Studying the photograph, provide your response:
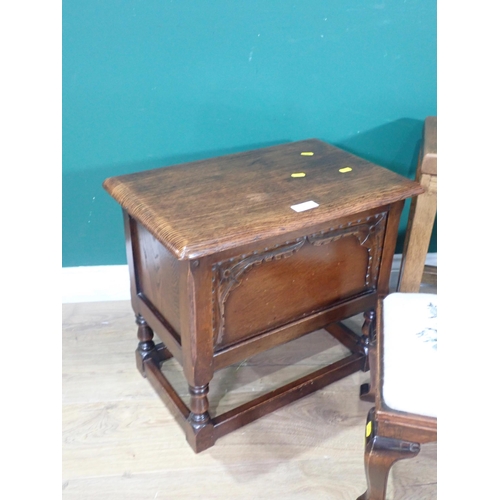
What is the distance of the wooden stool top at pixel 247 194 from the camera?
44.7 inches

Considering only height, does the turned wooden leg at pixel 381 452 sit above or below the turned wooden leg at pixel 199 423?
above

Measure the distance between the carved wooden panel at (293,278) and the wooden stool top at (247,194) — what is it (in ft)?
0.26

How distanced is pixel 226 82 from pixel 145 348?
0.79m

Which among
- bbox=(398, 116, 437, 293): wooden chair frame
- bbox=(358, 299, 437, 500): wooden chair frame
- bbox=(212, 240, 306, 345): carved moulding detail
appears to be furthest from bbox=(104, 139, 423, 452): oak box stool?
bbox=(358, 299, 437, 500): wooden chair frame

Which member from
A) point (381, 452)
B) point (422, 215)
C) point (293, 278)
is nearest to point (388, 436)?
point (381, 452)

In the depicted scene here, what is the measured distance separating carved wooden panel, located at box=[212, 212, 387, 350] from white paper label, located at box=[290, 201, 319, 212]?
0.08m

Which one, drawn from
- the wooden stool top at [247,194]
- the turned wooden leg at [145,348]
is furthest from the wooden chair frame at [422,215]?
the turned wooden leg at [145,348]

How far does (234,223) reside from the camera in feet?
3.78

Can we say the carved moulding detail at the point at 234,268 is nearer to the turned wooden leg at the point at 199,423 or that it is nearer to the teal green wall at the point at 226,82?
the turned wooden leg at the point at 199,423

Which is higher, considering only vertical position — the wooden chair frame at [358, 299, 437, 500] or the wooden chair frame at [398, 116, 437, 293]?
the wooden chair frame at [398, 116, 437, 293]

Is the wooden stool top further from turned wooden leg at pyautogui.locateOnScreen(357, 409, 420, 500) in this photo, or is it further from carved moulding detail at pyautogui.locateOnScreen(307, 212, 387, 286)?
turned wooden leg at pyautogui.locateOnScreen(357, 409, 420, 500)

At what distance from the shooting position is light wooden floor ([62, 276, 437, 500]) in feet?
4.25
